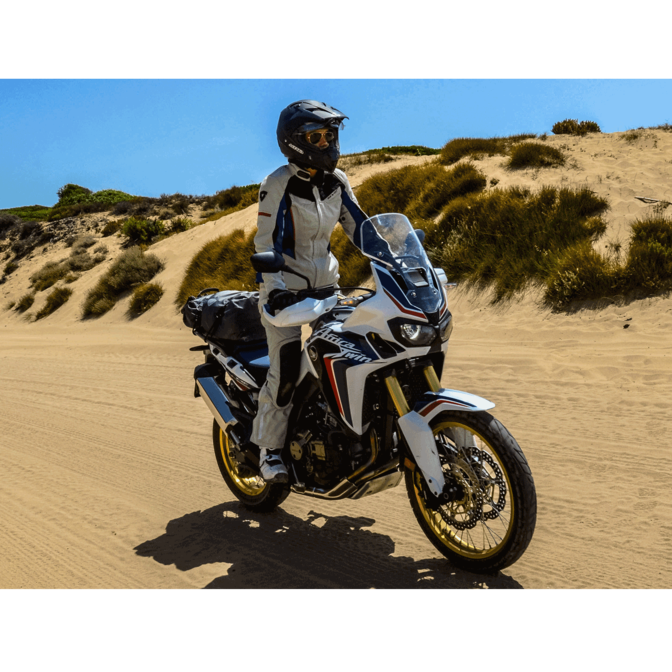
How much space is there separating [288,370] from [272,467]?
62 centimetres

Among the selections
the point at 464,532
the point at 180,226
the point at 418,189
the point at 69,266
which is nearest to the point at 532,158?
the point at 418,189

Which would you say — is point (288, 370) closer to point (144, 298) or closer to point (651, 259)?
point (651, 259)

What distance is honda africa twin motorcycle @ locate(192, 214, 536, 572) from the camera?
3.29 meters

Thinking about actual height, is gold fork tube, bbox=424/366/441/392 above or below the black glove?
below

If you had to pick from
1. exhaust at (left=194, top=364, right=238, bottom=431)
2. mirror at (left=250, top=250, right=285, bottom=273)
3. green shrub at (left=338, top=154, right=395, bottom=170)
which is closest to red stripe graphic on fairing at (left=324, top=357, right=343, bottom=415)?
mirror at (left=250, top=250, right=285, bottom=273)

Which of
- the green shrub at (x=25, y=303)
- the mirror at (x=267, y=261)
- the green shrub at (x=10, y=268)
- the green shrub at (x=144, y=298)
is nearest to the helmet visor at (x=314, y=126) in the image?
the mirror at (x=267, y=261)

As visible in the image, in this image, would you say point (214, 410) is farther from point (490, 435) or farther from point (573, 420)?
point (573, 420)

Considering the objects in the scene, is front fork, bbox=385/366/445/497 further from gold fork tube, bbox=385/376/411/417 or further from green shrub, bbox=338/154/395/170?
green shrub, bbox=338/154/395/170

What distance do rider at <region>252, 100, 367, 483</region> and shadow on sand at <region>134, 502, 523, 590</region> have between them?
516mm

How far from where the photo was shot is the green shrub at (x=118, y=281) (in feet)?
65.2

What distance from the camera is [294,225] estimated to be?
398 cm

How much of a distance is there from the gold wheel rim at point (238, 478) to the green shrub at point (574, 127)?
67.2 feet

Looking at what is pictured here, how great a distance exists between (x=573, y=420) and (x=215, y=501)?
339 centimetres

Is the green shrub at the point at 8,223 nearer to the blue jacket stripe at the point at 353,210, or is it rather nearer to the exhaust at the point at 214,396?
the exhaust at the point at 214,396
